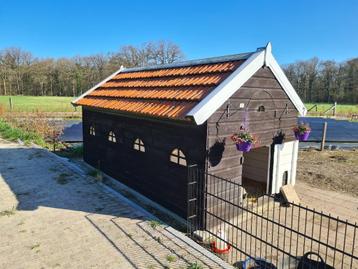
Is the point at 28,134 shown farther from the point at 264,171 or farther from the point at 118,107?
the point at 264,171

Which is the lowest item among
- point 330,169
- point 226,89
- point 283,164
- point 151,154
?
point 330,169

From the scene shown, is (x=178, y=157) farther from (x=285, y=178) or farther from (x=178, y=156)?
(x=285, y=178)

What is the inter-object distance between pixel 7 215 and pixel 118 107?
3.96m

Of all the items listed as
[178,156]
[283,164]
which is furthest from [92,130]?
[283,164]

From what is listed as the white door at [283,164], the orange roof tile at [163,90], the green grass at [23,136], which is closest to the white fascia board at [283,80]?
the orange roof tile at [163,90]

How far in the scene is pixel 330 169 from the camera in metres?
13.3

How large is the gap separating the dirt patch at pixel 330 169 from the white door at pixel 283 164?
2313mm

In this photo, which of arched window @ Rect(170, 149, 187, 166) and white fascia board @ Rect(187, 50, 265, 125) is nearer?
white fascia board @ Rect(187, 50, 265, 125)

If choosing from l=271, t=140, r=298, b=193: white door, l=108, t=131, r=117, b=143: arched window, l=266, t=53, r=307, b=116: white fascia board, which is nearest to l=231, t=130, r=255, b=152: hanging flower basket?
l=266, t=53, r=307, b=116: white fascia board

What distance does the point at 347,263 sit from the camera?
6059mm

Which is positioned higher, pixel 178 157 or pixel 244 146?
pixel 244 146

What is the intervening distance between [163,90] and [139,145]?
1758 millimetres

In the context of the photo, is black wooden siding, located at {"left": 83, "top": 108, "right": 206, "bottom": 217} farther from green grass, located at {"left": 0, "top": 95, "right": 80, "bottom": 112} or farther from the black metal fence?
green grass, located at {"left": 0, "top": 95, "right": 80, "bottom": 112}

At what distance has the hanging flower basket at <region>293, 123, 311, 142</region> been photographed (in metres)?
8.77
